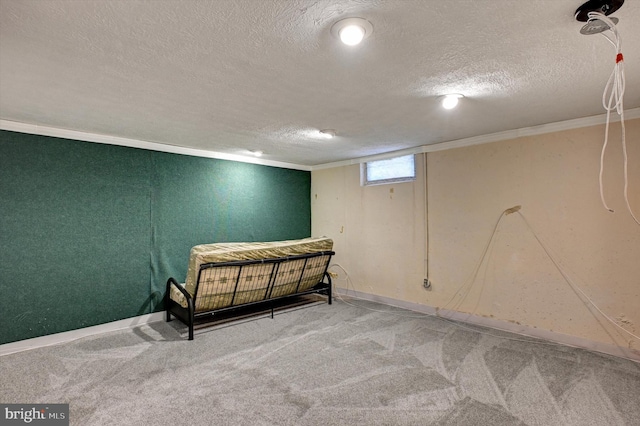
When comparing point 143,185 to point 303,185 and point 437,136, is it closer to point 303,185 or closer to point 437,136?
point 303,185

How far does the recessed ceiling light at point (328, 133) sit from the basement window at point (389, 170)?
4.60 feet

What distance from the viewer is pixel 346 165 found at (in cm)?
532

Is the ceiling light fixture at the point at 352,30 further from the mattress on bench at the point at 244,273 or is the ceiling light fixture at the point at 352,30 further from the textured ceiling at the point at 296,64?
the mattress on bench at the point at 244,273

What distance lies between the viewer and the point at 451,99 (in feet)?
8.14

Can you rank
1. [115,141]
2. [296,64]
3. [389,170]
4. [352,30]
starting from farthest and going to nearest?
[389,170], [115,141], [296,64], [352,30]

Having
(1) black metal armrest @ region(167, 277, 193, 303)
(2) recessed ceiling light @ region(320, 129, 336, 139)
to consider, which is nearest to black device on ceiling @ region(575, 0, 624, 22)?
(2) recessed ceiling light @ region(320, 129, 336, 139)

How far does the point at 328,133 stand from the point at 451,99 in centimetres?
143

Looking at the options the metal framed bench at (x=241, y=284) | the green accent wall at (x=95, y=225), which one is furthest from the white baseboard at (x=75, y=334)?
the metal framed bench at (x=241, y=284)

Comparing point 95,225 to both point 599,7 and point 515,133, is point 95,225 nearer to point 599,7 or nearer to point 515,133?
point 599,7

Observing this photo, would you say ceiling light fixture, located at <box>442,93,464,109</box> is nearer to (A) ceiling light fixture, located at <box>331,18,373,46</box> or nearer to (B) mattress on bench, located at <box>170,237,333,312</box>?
(A) ceiling light fixture, located at <box>331,18,373,46</box>

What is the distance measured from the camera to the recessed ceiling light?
136 inches

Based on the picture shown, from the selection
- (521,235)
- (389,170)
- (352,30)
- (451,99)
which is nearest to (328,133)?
(451,99)

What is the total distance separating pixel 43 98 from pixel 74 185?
1244mm

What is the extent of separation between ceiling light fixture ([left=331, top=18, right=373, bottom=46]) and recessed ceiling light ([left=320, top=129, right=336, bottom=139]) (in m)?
1.85
